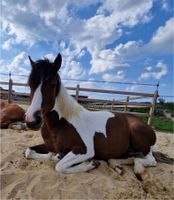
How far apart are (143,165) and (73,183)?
3.60 feet

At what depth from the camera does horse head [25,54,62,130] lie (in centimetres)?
247

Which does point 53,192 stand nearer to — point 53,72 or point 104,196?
point 104,196

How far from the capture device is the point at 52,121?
3031 millimetres

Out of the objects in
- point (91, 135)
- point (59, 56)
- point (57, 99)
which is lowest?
point (91, 135)

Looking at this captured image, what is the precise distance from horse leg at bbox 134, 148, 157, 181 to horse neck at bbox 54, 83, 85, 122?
0.94 metres

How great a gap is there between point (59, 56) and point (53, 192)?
1.35m

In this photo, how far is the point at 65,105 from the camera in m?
3.06

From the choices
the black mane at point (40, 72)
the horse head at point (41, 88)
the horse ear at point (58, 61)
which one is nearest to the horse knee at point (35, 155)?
the horse head at point (41, 88)

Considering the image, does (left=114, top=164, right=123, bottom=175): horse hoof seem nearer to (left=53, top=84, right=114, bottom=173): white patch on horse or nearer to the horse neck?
(left=53, top=84, right=114, bottom=173): white patch on horse

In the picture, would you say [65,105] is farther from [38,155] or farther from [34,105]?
[38,155]

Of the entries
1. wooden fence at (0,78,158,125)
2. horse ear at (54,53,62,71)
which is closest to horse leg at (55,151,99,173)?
horse ear at (54,53,62,71)

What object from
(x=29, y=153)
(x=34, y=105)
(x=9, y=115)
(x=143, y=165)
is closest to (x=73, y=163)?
(x=29, y=153)

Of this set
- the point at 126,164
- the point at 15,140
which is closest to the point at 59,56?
the point at 126,164

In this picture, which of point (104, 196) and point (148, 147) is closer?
point (104, 196)
